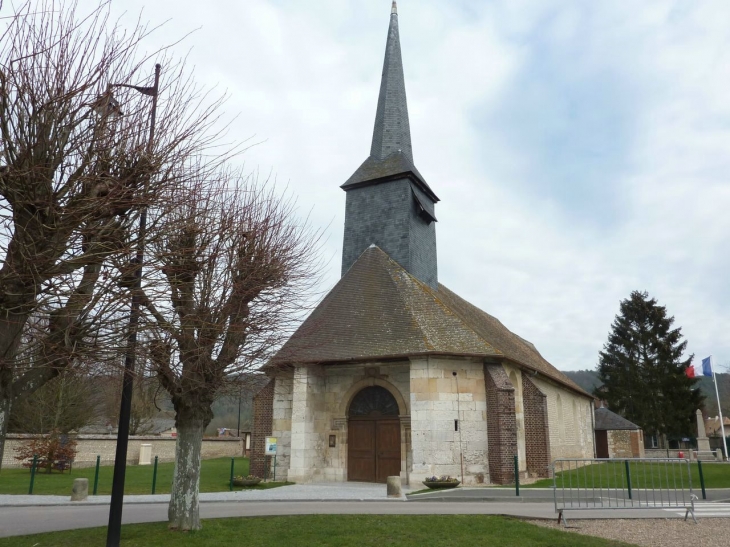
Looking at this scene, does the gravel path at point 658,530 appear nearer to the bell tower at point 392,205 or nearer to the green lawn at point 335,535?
the green lawn at point 335,535

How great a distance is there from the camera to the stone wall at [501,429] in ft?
52.0

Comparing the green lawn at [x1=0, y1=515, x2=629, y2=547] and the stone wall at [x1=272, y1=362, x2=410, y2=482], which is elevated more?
the stone wall at [x1=272, y1=362, x2=410, y2=482]

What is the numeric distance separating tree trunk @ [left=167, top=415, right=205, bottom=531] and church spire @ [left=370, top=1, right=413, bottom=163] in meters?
16.4

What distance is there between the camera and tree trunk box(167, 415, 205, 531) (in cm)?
820

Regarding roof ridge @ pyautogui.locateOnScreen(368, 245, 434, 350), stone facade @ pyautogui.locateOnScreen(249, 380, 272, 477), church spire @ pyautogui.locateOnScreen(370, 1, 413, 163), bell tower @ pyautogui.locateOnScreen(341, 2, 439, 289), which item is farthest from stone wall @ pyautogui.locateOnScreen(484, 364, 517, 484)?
church spire @ pyautogui.locateOnScreen(370, 1, 413, 163)

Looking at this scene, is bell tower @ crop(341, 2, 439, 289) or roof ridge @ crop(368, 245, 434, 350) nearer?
roof ridge @ crop(368, 245, 434, 350)

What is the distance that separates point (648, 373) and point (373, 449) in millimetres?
32061

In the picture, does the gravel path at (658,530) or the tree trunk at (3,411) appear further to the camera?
the gravel path at (658,530)

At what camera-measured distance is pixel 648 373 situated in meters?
41.9

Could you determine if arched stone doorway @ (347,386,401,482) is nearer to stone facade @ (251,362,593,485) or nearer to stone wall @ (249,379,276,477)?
stone facade @ (251,362,593,485)

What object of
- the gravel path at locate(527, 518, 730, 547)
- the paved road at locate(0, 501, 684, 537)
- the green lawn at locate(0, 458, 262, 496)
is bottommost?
the green lawn at locate(0, 458, 262, 496)

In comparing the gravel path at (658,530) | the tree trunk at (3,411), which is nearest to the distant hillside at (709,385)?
the gravel path at (658,530)

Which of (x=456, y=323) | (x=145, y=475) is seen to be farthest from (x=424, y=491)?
(x=145, y=475)

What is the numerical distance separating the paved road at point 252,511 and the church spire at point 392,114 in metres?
14.8
